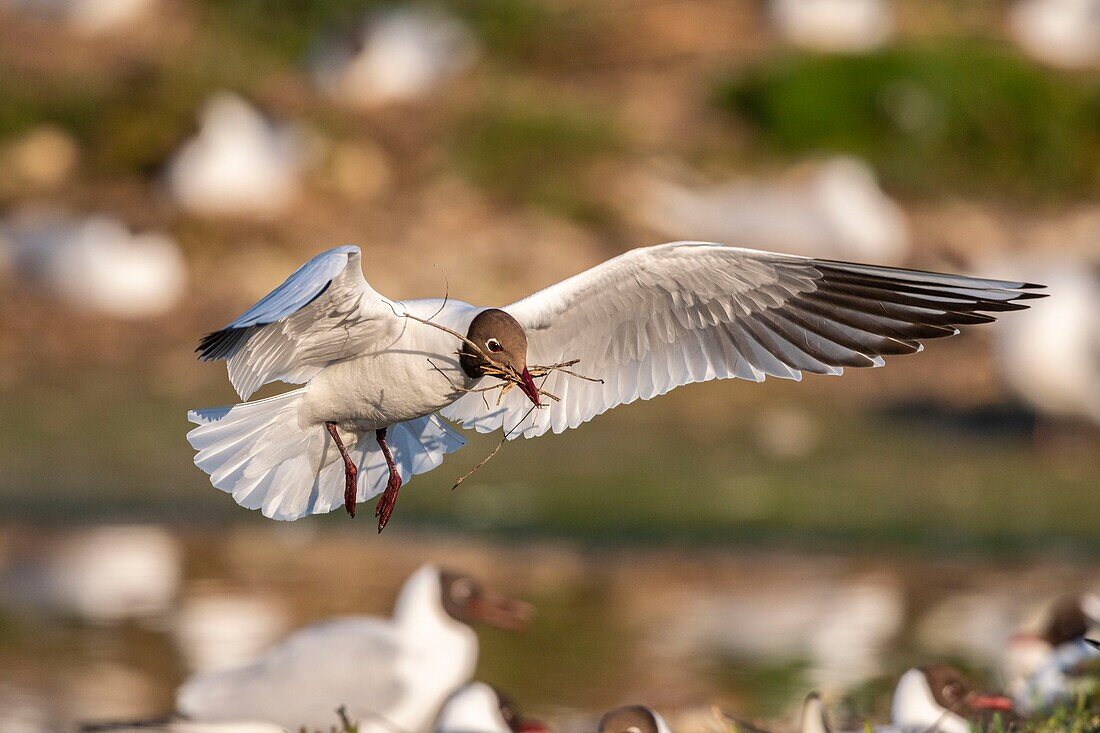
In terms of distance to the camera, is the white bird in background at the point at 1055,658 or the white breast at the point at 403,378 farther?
the white bird in background at the point at 1055,658

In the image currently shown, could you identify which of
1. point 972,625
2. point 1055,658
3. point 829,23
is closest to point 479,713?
point 1055,658

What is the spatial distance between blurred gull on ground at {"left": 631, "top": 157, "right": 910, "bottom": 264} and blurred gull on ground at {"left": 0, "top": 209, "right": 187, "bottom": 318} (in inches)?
162

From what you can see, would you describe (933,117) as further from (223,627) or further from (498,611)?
(498,611)

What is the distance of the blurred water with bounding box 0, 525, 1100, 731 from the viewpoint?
6.19 meters

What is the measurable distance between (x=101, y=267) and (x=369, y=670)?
25.0ft

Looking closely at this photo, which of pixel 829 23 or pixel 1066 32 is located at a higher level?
pixel 1066 32

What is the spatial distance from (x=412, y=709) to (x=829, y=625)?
234 centimetres

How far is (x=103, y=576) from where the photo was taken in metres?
7.54

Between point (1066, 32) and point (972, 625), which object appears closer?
point (972, 625)

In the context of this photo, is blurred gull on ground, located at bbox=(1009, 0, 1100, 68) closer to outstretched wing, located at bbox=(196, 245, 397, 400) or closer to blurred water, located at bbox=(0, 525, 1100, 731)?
blurred water, located at bbox=(0, 525, 1100, 731)

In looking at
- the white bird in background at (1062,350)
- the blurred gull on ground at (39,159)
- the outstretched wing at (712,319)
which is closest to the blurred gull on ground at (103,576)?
the outstretched wing at (712,319)

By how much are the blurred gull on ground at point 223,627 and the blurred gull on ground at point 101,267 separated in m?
5.62

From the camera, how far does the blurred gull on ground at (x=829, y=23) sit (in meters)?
18.5

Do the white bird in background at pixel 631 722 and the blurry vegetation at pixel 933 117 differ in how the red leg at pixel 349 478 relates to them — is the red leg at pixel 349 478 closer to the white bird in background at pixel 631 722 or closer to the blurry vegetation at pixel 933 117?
the white bird in background at pixel 631 722
